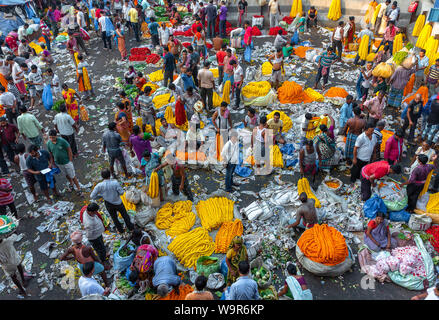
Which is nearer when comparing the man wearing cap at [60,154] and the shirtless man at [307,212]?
the shirtless man at [307,212]

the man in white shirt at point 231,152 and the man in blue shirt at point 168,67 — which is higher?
the man in blue shirt at point 168,67

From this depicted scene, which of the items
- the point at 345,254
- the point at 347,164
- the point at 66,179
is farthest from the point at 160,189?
the point at 347,164

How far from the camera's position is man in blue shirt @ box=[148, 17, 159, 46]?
14359 millimetres

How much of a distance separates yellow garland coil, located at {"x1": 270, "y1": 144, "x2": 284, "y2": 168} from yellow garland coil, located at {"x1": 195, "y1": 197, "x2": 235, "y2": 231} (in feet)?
5.69

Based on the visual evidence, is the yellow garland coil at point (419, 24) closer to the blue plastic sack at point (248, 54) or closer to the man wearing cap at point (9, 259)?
the blue plastic sack at point (248, 54)

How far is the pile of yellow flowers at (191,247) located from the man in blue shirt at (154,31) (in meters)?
10.4

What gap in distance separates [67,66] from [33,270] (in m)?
10.2

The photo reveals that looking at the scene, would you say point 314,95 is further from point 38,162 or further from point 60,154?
point 38,162

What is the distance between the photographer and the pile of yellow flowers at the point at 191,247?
6405 millimetres

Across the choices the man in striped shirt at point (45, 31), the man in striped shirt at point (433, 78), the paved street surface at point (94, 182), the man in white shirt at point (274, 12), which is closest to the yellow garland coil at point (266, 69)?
the paved street surface at point (94, 182)

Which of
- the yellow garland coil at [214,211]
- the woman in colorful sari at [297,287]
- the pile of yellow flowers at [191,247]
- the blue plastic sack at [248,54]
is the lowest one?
the pile of yellow flowers at [191,247]

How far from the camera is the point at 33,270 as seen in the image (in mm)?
6441

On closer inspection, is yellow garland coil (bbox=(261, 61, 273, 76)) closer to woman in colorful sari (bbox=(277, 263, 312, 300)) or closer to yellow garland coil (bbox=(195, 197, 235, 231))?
yellow garland coil (bbox=(195, 197, 235, 231))

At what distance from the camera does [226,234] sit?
6.75 metres
